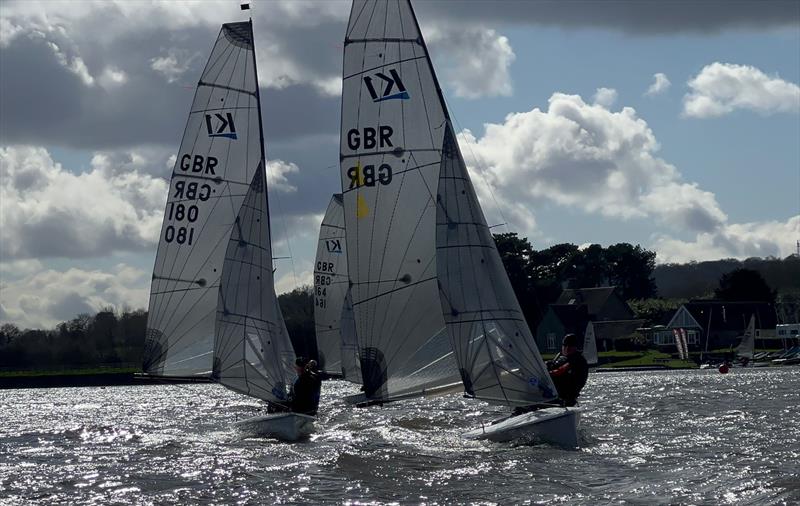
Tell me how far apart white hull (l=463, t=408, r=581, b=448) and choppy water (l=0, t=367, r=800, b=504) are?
251 millimetres

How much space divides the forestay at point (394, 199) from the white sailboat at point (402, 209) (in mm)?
19

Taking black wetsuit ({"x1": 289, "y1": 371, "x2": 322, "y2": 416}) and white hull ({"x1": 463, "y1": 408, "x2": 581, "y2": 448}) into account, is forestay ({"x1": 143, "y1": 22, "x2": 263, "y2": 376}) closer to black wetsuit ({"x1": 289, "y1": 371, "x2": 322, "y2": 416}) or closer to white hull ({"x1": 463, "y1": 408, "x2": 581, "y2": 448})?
black wetsuit ({"x1": 289, "y1": 371, "x2": 322, "y2": 416})

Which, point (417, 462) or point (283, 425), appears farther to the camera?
point (283, 425)

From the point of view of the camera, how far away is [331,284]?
4338 cm

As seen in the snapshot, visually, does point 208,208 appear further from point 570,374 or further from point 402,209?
point 570,374

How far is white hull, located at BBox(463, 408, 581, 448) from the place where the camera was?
73.2 feet

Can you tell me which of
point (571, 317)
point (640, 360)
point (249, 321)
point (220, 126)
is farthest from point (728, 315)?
point (249, 321)

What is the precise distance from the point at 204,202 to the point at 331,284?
11165mm

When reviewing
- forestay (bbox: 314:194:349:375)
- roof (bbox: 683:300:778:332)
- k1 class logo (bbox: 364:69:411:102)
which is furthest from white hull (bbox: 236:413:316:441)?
roof (bbox: 683:300:778:332)

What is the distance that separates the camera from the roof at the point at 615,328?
10356cm

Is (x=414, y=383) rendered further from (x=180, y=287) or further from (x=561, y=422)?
(x=180, y=287)

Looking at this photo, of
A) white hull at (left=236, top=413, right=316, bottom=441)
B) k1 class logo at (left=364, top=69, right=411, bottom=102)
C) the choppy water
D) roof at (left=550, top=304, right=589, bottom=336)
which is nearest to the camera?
the choppy water

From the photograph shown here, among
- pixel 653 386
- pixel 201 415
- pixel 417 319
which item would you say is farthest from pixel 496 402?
pixel 653 386

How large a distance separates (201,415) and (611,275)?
9271cm
